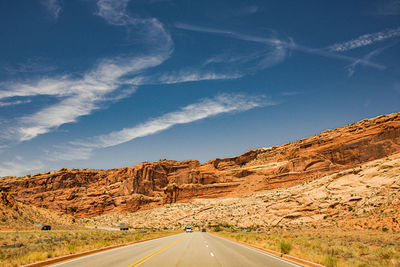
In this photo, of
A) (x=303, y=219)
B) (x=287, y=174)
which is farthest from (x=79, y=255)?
(x=287, y=174)

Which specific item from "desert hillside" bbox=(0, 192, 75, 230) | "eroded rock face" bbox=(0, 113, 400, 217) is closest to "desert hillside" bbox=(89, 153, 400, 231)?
"eroded rock face" bbox=(0, 113, 400, 217)

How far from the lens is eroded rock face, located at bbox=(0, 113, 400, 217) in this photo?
225ft

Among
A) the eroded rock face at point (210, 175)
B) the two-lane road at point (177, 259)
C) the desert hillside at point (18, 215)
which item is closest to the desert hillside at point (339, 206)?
the eroded rock face at point (210, 175)

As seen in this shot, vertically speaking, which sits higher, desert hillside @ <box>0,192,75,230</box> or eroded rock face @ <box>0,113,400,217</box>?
eroded rock face @ <box>0,113,400,217</box>

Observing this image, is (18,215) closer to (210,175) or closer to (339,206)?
(339,206)

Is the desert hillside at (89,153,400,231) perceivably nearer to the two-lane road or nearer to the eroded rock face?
the eroded rock face

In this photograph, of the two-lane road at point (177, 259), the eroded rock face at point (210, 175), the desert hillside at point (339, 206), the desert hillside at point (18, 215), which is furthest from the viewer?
the eroded rock face at point (210, 175)

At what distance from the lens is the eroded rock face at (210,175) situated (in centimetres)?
6844

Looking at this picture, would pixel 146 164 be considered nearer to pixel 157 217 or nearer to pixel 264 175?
pixel 157 217

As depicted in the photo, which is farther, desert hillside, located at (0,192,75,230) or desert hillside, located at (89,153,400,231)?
desert hillside, located at (0,192,75,230)

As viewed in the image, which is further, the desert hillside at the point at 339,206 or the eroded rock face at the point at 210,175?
the eroded rock face at the point at 210,175

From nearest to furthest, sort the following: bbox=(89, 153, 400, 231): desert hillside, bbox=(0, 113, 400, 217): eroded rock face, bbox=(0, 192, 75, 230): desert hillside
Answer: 1. bbox=(89, 153, 400, 231): desert hillside
2. bbox=(0, 192, 75, 230): desert hillside
3. bbox=(0, 113, 400, 217): eroded rock face

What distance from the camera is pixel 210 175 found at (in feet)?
349

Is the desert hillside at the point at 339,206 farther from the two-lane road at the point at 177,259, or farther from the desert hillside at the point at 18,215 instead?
the desert hillside at the point at 18,215
